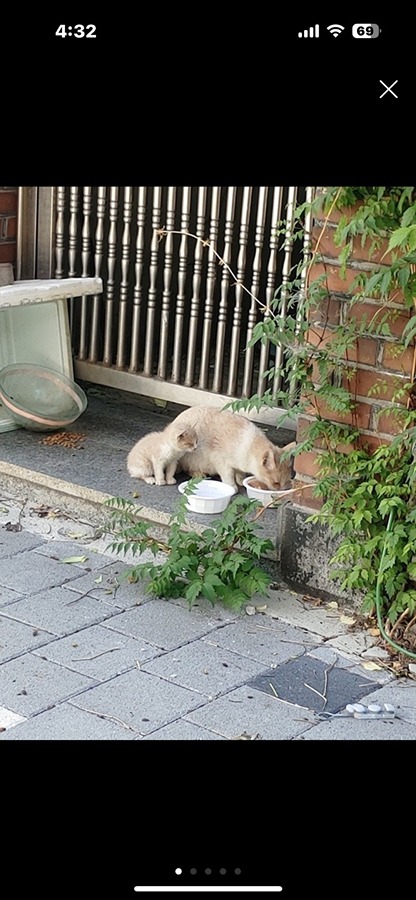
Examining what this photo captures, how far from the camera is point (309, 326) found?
140 inches

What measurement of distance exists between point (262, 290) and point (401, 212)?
2571 millimetres

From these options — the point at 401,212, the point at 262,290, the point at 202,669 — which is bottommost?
the point at 202,669

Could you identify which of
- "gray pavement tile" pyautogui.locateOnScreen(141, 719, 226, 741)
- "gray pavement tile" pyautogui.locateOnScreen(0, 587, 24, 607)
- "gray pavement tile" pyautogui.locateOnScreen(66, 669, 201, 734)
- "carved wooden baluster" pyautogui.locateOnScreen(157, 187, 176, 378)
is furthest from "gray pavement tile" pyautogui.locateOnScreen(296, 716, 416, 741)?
"carved wooden baluster" pyautogui.locateOnScreen(157, 187, 176, 378)

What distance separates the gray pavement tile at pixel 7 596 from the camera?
3.74 m

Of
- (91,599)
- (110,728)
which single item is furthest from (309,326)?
(110,728)

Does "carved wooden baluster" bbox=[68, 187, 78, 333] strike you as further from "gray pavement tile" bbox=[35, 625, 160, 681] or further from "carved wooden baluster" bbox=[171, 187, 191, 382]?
"gray pavement tile" bbox=[35, 625, 160, 681]

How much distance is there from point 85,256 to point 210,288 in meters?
0.73

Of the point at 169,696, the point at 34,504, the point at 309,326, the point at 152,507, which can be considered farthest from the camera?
the point at 34,504

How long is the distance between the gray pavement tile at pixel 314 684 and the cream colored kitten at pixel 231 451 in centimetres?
94

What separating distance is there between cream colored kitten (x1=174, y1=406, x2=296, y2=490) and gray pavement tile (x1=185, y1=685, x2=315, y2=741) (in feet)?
3.86

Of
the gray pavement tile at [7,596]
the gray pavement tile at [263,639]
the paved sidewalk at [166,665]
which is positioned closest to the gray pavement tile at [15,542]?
the paved sidewalk at [166,665]

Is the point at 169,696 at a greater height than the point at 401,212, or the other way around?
the point at 401,212

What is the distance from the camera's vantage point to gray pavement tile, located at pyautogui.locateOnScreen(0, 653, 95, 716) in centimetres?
310
